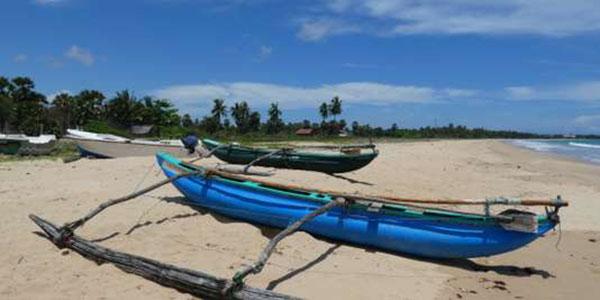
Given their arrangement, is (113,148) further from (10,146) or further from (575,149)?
(575,149)

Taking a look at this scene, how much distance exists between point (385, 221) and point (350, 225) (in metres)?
0.45

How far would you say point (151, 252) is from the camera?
6.34 meters

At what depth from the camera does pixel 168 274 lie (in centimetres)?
521

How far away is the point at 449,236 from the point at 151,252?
3401mm

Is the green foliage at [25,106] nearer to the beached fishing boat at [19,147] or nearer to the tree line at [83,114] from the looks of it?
the tree line at [83,114]

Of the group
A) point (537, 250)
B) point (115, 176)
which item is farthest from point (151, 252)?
point (115, 176)

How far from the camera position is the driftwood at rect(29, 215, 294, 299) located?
4734mm

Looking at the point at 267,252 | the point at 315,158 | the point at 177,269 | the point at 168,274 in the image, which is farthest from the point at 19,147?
the point at 267,252

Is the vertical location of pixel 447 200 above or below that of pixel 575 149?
above

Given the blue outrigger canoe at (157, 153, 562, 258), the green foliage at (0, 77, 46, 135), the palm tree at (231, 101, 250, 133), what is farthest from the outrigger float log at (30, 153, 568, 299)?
the palm tree at (231, 101, 250, 133)

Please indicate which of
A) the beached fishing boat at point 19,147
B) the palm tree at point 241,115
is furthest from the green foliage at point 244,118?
the beached fishing boat at point 19,147

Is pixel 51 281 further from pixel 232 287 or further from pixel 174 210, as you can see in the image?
pixel 174 210

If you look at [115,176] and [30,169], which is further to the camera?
[30,169]

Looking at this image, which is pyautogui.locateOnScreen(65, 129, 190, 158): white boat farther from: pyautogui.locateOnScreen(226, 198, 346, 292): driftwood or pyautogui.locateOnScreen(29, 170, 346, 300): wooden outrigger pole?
pyautogui.locateOnScreen(226, 198, 346, 292): driftwood
